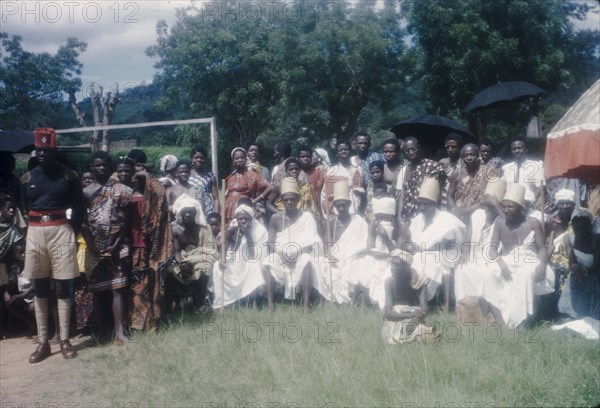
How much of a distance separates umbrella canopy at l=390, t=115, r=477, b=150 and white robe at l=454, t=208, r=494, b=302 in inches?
105

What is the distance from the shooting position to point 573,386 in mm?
4516

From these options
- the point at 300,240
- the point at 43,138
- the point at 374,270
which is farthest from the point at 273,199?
the point at 43,138

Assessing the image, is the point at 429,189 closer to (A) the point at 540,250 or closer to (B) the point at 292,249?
(A) the point at 540,250

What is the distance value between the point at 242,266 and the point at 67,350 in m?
2.38

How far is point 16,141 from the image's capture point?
10273mm

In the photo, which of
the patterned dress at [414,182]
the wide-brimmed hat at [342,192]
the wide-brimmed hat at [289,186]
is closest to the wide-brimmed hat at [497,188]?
the patterned dress at [414,182]

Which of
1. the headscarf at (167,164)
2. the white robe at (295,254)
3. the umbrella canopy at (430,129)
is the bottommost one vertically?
the white robe at (295,254)

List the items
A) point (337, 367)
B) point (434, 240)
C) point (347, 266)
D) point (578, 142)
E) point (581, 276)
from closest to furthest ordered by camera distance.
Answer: point (578, 142) → point (337, 367) → point (581, 276) → point (434, 240) → point (347, 266)

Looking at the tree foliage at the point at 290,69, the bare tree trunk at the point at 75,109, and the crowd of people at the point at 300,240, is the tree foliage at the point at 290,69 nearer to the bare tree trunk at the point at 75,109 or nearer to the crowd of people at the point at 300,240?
the bare tree trunk at the point at 75,109

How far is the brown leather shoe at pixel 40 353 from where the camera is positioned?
613 centimetres

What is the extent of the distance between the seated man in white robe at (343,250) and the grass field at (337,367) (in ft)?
1.96

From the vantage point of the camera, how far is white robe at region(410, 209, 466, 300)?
683 cm

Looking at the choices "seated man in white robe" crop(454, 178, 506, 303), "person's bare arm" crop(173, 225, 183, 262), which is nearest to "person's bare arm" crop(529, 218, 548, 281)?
"seated man in white robe" crop(454, 178, 506, 303)

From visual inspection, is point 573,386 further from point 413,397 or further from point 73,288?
point 73,288
